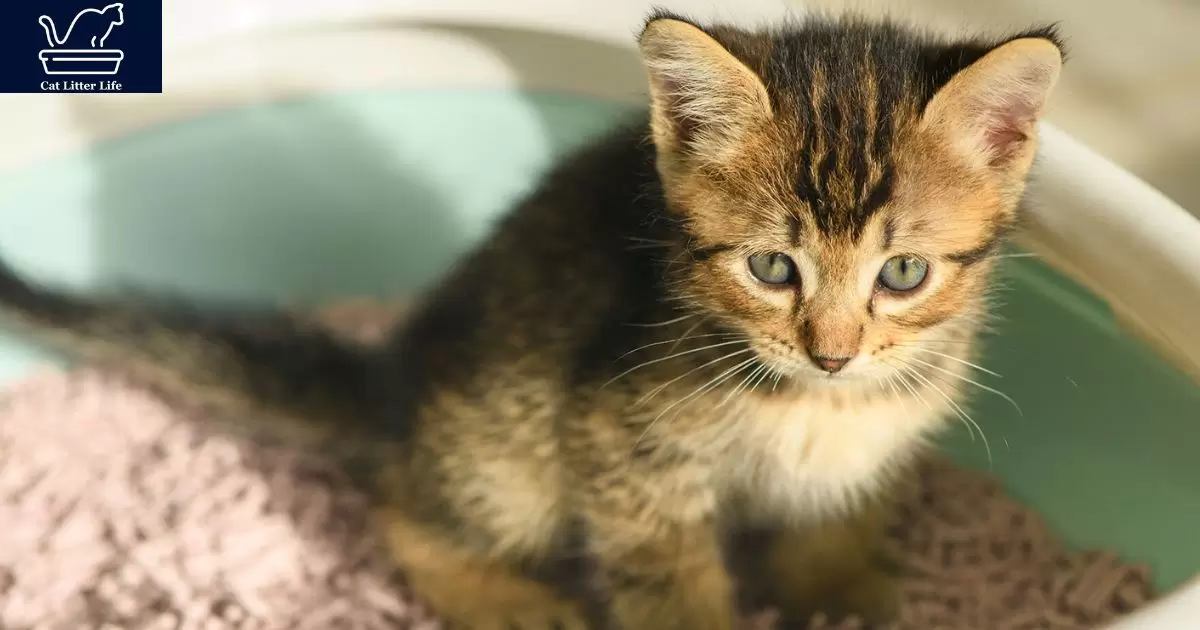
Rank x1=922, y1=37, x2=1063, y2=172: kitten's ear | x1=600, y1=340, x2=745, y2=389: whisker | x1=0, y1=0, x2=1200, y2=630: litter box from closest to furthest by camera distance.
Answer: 1. x1=922, y1=37, x2=1063, y2=172: kitten's ear
2. x1=600, y1=340, x2=745, y2=389: whisker
3. x1=0, y1=0, x2=1200, y2=630: litter box

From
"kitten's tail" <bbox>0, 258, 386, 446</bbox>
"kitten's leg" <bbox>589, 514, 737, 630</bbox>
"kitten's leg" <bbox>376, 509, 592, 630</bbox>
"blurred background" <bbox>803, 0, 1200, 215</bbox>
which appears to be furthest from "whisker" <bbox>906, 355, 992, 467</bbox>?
"kitten's tail" <bbox>0, 258, 386, 446</bbox>

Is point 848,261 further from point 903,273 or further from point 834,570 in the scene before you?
point 834,570

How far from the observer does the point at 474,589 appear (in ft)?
4.01

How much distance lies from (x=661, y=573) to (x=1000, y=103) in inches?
22.7

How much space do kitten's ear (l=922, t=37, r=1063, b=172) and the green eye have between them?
105mm

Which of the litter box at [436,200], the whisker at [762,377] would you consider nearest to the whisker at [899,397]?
the whisker at [762,377]

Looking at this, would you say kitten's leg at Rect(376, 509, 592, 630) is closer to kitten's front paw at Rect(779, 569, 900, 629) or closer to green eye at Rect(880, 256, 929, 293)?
kitten's front paw at Rect(779, 569, 900, 629)

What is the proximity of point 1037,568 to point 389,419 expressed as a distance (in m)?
0.84

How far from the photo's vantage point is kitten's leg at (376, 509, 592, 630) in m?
1.21

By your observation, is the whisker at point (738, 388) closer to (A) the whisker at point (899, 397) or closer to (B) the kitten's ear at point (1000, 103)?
(A) the whisker at point (899, 397)

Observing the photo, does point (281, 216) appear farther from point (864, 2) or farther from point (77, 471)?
point (864, 2)

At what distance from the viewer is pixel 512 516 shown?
46.2 inches

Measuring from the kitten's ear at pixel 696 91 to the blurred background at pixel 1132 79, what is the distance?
54 centimetres

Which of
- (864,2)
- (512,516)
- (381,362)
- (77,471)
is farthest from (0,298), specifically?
(864,2)
